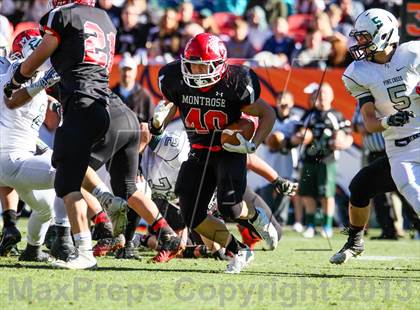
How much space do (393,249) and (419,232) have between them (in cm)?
180

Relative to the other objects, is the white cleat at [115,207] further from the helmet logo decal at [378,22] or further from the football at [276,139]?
the football at [276,139]

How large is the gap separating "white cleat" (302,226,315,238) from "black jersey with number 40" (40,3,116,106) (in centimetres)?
503

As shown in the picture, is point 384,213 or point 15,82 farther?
point 384,213

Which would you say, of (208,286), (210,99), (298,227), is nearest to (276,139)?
(298,227)

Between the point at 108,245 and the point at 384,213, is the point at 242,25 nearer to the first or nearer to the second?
the point at 384,213

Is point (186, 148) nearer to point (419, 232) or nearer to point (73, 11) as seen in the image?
point (73, 11)

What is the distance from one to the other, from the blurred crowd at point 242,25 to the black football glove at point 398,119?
520cm

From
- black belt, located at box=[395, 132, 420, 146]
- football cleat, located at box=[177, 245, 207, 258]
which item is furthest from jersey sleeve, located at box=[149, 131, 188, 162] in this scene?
black belt, located at box=[395, 132, 420, 146]

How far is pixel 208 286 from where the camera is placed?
18.2 feet

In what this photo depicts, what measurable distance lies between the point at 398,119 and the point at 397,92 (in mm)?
477

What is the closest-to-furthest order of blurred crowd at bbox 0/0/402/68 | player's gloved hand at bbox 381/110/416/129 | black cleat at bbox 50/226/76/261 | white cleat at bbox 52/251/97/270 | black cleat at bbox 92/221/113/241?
white cleat at bbox 52/251/97/270, player's gloved hand at bbox 381/110/416/129, black cleat at bbox 50/226/76/261, black cleat at bbox 92/221/113/241, blurred crowd at bbox 0/0/402/68

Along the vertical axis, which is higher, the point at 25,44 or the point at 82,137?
the point at 25,44

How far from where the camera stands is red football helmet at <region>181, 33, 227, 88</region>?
248 inches

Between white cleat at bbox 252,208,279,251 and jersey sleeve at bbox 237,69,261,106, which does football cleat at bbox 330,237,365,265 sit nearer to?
white cleat at bbox 252,208,279,251
